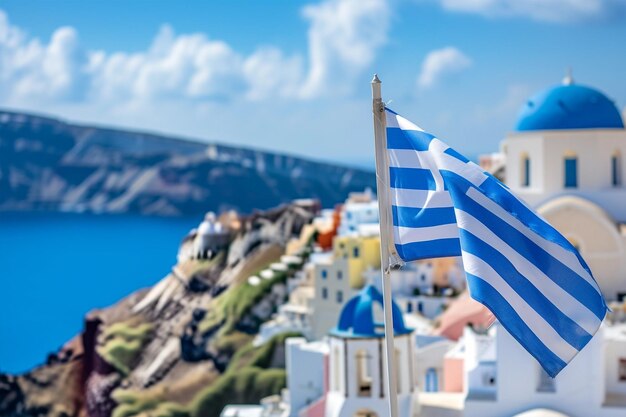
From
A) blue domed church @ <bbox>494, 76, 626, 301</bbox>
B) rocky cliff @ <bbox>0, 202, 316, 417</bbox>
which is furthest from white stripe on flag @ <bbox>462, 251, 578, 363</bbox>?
rocky cliff @ <bbox>0, 202, 316, 417</bbox>

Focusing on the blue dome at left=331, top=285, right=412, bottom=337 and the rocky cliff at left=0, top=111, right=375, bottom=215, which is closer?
the blue dome at left=331, top=285, right=412, bottom=337

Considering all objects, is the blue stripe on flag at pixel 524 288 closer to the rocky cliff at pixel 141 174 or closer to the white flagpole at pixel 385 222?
the white flagpole at pixel 385 222

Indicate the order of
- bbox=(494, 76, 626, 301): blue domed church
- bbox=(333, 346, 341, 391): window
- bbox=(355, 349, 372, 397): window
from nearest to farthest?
bbox=(355, 349, 372, 397): window, bbox=(333, 346, 341, 391): window, bbox=(494, 76, 626, 301): blue domed church

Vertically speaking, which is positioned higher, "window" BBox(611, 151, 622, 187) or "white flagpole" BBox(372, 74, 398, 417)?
"window" BBox(611, 151, 622, 187)

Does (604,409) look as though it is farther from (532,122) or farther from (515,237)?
(515,237)

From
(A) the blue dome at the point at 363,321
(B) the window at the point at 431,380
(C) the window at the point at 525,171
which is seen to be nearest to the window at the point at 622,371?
(A) the blue dome at the point at 363,321

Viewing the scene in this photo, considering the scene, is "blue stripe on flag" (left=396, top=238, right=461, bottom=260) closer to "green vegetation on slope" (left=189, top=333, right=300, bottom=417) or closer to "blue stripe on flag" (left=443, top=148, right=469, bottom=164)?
"blue stripe on flag" (left=443, top=148, right=469, bottom=164)

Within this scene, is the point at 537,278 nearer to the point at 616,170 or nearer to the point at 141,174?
the point at 616,170

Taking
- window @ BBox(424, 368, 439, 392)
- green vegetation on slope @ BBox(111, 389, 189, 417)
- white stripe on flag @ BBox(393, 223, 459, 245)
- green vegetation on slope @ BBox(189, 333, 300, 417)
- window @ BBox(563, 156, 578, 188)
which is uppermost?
window @ BBox(563, 156, 578, 188)
